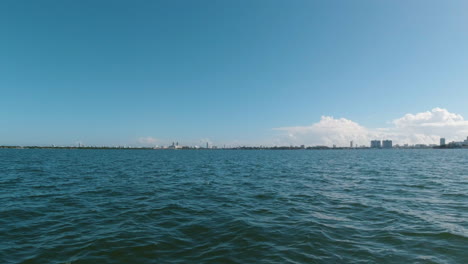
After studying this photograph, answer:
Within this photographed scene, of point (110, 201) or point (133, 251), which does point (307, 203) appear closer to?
point (133, 251)

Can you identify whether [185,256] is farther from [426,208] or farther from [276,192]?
[426,208]

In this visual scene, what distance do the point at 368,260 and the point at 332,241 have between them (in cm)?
198

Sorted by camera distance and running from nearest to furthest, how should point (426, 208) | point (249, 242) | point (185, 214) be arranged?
1. point (249, 242)
2. point (185, 214)
3. point (426, 208)

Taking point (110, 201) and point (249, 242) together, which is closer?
point (249, 242)

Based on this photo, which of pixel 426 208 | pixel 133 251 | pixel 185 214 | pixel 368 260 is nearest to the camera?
pixel 368 260

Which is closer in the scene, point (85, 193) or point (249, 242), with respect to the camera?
point (249, 242)

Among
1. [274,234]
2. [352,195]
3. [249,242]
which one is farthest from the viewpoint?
[352,195]

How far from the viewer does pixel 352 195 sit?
841 inches

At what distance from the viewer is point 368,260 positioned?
898cm

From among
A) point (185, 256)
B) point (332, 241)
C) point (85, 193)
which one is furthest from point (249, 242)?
point (85, 193)

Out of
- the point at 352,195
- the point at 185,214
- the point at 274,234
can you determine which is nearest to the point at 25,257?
the point at 185,214

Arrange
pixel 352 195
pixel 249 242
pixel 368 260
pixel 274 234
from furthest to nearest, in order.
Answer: pixel 352 195 < pixel 274 234 < pixel 249 242 < pixel 368 260

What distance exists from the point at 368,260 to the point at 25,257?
44.2ft

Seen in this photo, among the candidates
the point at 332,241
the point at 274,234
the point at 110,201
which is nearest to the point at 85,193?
the point at 110,201
